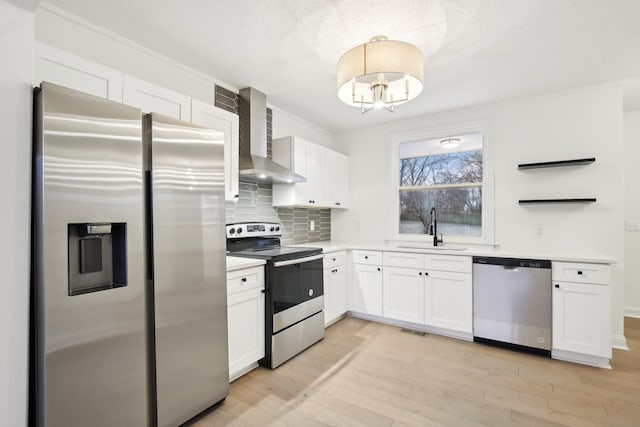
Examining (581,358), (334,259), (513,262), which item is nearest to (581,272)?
(513,262)

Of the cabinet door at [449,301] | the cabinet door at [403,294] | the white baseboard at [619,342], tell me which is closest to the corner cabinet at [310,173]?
the cabinet door at [403,294]

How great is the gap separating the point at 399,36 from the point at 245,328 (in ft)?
7.77

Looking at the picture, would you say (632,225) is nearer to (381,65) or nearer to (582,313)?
(582,313)

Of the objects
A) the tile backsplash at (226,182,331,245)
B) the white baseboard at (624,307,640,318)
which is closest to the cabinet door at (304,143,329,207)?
the tile backsplash at (226,182,331,245)

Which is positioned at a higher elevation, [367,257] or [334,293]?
[367,257]

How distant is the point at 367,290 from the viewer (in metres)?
3.63

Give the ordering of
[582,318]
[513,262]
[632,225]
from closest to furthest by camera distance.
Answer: [582,318] < [513,262] < [632,225]

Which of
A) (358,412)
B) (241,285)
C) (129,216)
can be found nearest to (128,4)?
(129,216)

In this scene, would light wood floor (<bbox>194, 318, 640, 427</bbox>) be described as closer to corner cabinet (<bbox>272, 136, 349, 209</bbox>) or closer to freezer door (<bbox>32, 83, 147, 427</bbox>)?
freezer door (<bbox>32, 83, 147, 427</bbox>)

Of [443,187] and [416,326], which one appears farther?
[443,187]

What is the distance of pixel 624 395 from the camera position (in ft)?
7.00

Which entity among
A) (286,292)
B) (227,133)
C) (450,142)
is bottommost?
(286,292)

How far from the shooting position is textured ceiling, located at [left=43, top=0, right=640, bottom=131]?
6.14 ft

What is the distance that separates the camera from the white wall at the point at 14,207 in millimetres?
1188
